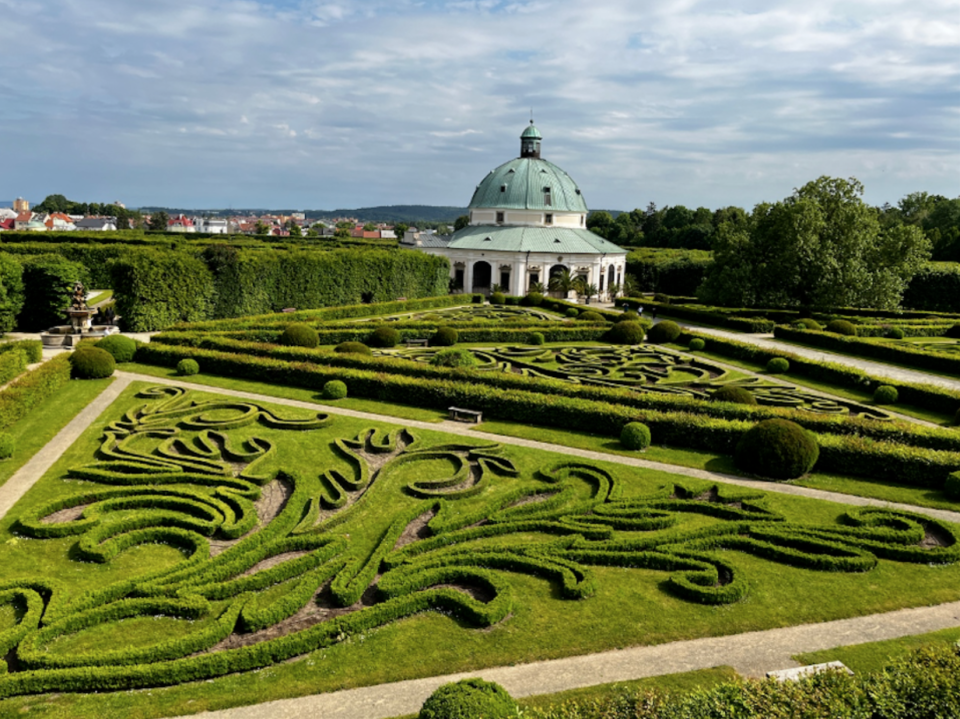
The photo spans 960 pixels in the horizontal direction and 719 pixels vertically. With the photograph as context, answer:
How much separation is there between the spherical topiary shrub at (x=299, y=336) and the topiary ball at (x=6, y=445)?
14.3 m

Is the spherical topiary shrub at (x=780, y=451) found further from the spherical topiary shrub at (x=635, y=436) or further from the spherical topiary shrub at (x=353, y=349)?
the spherical topiary shrub at (x=353, y=349)

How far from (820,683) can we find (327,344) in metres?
28.2

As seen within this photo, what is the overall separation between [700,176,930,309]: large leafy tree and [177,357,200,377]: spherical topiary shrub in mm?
37593

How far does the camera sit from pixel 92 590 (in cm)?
1066

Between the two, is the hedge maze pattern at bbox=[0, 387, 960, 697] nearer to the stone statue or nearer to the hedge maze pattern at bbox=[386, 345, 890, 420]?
the hedge maze pattern at bbox=[386, 345, 890, 420]

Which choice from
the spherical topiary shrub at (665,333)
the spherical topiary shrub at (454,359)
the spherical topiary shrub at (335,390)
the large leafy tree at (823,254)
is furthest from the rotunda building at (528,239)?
the spherical topiary shrub at (335,390)

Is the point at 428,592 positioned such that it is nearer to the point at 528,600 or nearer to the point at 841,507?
the point at 528,600

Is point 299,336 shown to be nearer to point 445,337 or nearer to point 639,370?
point 445,337

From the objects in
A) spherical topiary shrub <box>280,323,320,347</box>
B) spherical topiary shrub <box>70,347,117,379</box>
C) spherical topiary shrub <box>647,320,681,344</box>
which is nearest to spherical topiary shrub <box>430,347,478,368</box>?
spherical topiary shrub <box>280,323,320,347</box>

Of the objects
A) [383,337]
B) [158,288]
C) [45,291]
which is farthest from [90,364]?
[45,291]

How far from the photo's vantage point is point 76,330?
3178 centimetres

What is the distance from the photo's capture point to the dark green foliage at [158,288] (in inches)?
1348

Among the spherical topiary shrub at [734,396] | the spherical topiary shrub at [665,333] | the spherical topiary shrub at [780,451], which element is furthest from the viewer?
the spherical topiary shrub at [665,333]

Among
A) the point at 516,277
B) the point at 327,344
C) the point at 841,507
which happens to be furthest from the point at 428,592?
the point at 516,277
